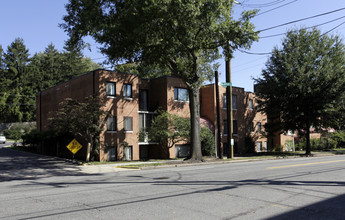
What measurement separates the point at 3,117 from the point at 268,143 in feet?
186

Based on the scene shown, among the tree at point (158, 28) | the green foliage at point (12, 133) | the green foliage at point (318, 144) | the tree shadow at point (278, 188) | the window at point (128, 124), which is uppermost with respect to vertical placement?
the tree at point (158, 28)

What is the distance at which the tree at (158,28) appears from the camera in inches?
644

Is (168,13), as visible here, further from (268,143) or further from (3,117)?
(3,117)

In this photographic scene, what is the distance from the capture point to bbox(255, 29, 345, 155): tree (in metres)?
31.0

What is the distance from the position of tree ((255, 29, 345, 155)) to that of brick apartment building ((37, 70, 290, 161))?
2998mm

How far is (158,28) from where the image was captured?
1788cm

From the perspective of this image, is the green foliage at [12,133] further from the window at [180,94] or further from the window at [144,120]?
the window at [180,94]

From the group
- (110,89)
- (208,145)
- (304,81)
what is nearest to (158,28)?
(110,89)

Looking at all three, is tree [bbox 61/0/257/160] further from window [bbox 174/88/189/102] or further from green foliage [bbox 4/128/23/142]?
green foliage [bbox 4/128/23/142]

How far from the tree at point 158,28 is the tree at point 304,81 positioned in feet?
47.7

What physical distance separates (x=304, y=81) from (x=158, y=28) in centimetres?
2003

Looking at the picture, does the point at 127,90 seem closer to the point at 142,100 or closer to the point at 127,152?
the point at 142,100

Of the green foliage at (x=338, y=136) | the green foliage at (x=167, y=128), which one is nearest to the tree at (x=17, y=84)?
the green foliage at (x=167, y=128)

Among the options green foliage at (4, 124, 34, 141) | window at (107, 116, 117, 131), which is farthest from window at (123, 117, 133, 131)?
green foliage at (4, 124, 34, 141)
